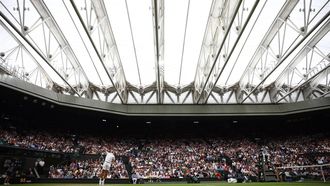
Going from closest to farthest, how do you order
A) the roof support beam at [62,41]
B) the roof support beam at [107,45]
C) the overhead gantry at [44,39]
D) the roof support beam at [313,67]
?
the overhead gantry at [44,39] → the roof support beam at [107,45] → the roof support beam at [62,41] → the roof support beam at [313,67]

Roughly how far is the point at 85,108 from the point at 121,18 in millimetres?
13288

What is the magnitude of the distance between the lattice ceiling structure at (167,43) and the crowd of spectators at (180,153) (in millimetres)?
6639

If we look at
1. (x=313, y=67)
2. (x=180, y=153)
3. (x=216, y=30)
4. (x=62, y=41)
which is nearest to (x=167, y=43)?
(x=216, y=30)

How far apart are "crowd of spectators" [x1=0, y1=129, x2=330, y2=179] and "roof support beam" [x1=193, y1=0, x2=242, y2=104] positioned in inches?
444

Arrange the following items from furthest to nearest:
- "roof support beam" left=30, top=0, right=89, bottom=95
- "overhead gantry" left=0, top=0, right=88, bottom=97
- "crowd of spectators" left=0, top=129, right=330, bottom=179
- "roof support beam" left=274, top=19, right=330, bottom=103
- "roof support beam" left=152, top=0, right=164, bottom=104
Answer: "crowd of spectators" left=0, top=129, right=330, bottom=179, "roof support beam" left=274, top=19, right=330, bottom=103, "roof support beam" left=30, top=0, right=89, bottom=95, "overhead gantry" left=0, top=0, right=88, bottom=97, "roof support beam" left=152, top=0, right=164, bottom=104

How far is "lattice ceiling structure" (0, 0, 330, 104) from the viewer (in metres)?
14.4

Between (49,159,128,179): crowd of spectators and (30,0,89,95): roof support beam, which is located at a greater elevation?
(30,0,89,95): roof support beam

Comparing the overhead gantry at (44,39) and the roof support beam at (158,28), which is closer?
the roof support beam at (158,28)

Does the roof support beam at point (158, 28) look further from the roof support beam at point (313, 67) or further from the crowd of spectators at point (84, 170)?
the roof support beam at point (313, 67)

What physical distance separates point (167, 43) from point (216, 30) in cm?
442

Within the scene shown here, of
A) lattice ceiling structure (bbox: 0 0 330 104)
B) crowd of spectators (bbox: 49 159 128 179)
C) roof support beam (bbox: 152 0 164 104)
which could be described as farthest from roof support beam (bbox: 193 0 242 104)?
crowd of spectators (bbox: 49 159 128 179)

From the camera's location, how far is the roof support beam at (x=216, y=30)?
1370cm

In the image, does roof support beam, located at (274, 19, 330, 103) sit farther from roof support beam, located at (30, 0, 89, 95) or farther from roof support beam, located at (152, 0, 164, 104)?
roof support beam, located at (30, 0, 89, 95)

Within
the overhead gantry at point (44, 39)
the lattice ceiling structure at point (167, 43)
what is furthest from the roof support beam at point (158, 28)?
the overhead gantry at point (44, 39)
